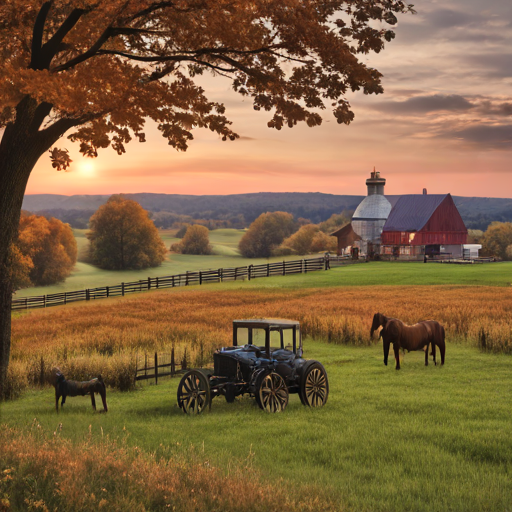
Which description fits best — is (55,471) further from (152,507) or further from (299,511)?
(299,511)

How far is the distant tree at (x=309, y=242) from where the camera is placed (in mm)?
125375

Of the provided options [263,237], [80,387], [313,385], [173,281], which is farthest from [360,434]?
[263,237]

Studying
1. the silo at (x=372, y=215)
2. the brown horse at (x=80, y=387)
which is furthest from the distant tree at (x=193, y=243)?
the brown horse at (x=80, y=387)

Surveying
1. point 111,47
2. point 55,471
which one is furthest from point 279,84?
point 55,471

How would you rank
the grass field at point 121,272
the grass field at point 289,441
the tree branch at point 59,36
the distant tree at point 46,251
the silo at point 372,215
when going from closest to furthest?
1. the grass field at point 289,441
2. the tree branch at point 59,36
3. the distant tree at point 46,251
4. the grass field at point 121,272
5. the silo at point 372,215

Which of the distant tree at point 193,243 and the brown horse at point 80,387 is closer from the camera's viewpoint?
the brown horse at point 80,387

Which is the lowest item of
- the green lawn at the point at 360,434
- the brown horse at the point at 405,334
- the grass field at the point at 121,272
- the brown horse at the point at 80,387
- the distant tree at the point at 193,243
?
the grass field at the point at 121,272

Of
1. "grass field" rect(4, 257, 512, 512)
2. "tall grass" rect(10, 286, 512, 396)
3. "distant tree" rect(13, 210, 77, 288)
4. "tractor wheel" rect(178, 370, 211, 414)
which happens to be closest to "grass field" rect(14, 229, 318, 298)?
"distant tree" rect(13, 210, 77, 288)

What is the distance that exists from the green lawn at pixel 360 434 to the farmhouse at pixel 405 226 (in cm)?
7323

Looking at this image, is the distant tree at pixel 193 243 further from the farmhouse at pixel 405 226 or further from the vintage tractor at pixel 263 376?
the vintage tractor at pixel 263 376

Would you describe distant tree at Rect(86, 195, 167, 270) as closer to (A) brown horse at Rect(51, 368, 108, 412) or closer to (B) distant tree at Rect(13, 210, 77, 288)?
(B) distant tree at Rect(13, 210, 77, 288)

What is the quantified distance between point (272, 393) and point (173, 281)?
51.8m

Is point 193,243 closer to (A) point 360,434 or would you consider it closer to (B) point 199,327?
(B) point 199,327

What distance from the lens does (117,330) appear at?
2688 centimetres
